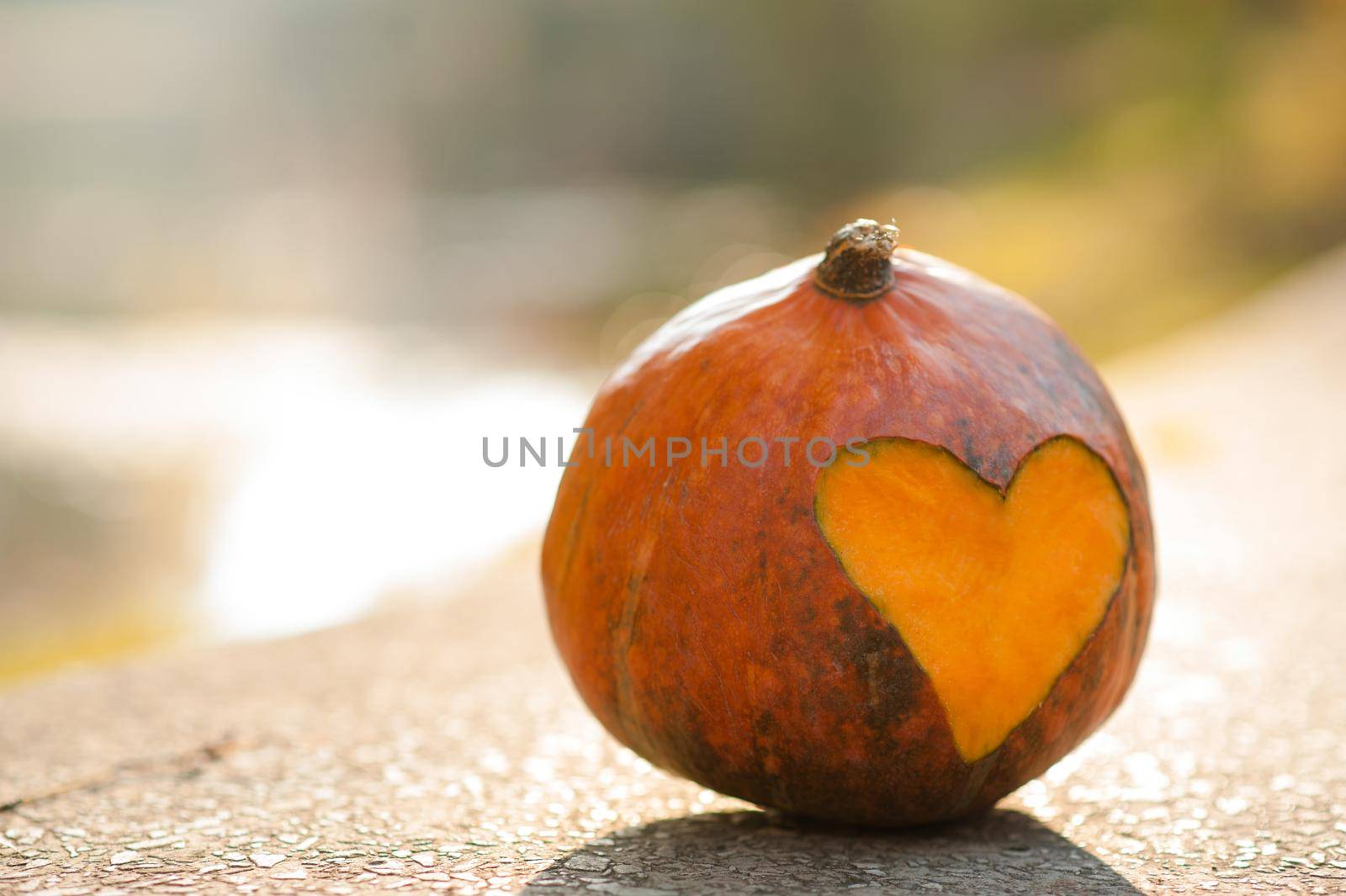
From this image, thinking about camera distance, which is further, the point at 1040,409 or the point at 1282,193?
the point at 1282,193

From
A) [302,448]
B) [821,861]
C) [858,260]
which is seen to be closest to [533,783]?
[821,861]

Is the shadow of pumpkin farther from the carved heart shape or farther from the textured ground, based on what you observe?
the carved heart shape

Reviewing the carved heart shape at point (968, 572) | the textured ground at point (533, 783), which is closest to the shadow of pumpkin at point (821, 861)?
the textured ground at point (533, 783)

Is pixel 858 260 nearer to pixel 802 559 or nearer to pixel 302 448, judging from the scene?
pixel 802 559

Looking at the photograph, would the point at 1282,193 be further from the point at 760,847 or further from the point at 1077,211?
the point at 760,847

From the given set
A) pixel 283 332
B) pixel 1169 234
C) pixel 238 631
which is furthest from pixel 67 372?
pixel 1169 234
